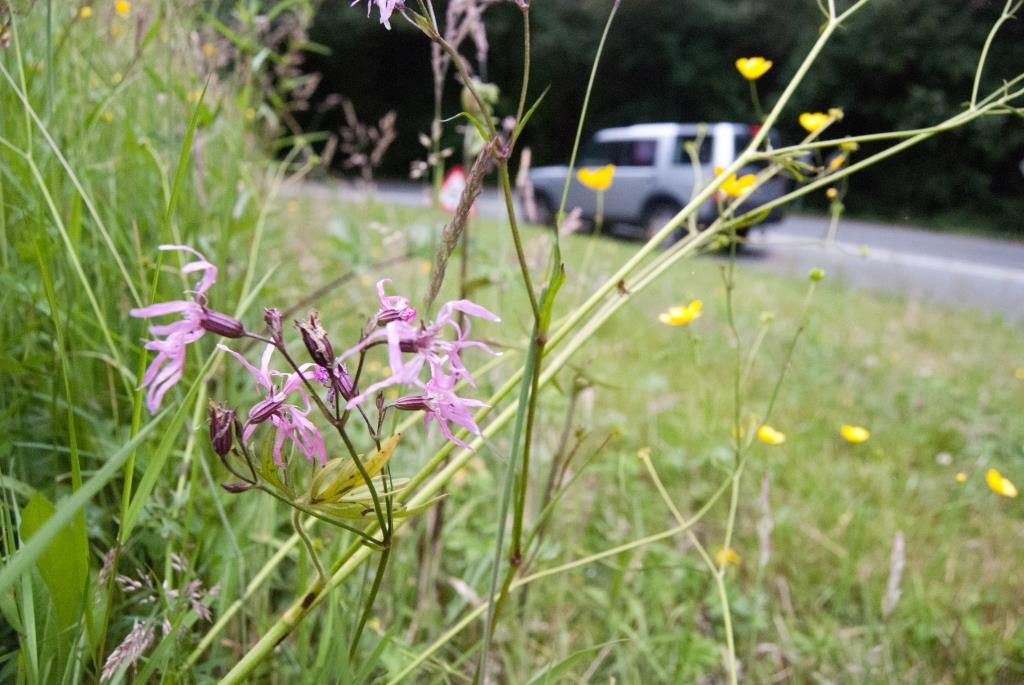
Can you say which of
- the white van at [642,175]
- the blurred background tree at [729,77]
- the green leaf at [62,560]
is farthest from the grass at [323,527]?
the white van at [642,175]

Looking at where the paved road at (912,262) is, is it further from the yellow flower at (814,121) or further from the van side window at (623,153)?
the yellow flower at (814,121)

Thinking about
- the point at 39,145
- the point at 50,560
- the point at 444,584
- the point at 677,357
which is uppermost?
the point at 39,145

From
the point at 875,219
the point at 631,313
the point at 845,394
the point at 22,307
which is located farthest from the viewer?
the point at 875,219

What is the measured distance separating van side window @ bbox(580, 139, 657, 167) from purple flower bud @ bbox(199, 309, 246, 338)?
609cm

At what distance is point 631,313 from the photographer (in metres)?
2.26

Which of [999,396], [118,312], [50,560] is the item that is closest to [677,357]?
[999,396]

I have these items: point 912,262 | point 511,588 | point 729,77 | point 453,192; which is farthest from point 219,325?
point 729,77

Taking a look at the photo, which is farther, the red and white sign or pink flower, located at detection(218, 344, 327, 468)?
the red and white sign

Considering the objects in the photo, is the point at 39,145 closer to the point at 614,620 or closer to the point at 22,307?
the point at 22,307

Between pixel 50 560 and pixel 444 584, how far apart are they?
53 centimetres

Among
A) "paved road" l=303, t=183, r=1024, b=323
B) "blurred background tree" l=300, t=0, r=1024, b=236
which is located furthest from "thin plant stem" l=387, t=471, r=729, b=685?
"blurred background tree" l=300, t=0, r=1024, b=236

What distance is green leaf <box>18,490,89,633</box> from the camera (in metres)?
0.30

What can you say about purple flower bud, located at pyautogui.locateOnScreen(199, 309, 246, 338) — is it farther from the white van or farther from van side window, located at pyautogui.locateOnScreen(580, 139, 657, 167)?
van side window, located at pyautogui.locateOnScreen(580, 139, 657, 167)

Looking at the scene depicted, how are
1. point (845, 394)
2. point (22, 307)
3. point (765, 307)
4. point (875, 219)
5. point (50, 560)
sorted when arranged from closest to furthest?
1. point (50, 560)
2. point (22, 307)
3. point (845, 394)
4. point (765, 307)
5. point (875, 219)
